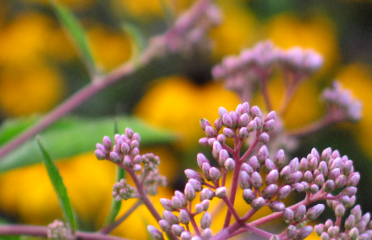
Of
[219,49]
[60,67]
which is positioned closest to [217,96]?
[219,49]

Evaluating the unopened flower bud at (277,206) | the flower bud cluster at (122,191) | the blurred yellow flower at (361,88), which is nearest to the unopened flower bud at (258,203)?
the unopened flower bud at (277,206)

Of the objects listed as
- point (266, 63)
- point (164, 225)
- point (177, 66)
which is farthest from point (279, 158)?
point (177, 66)

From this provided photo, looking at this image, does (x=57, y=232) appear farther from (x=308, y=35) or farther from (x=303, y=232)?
(x=308, y=35)

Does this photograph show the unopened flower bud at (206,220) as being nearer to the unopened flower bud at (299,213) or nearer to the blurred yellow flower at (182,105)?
the unopened flower bud at (299,213)

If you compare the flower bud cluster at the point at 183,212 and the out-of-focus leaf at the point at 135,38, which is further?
the out-of-focus leaf at the point at 135,38

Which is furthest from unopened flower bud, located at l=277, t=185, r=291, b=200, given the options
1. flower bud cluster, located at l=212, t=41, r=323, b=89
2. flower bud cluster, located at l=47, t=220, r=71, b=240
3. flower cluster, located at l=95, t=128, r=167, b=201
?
flower bud cluster, located at l=212, t=41, r=323, b=89

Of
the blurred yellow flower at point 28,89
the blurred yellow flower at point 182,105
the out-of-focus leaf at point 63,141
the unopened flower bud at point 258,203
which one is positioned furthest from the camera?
the blurred yellow flower at point 28,89

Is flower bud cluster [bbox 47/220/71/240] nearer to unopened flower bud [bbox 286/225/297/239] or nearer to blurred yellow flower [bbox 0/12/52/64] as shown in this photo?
unopened flower bud [bbox 286/225/297/239]

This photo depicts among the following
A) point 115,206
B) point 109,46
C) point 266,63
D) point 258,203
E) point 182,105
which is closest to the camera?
point 258,203
